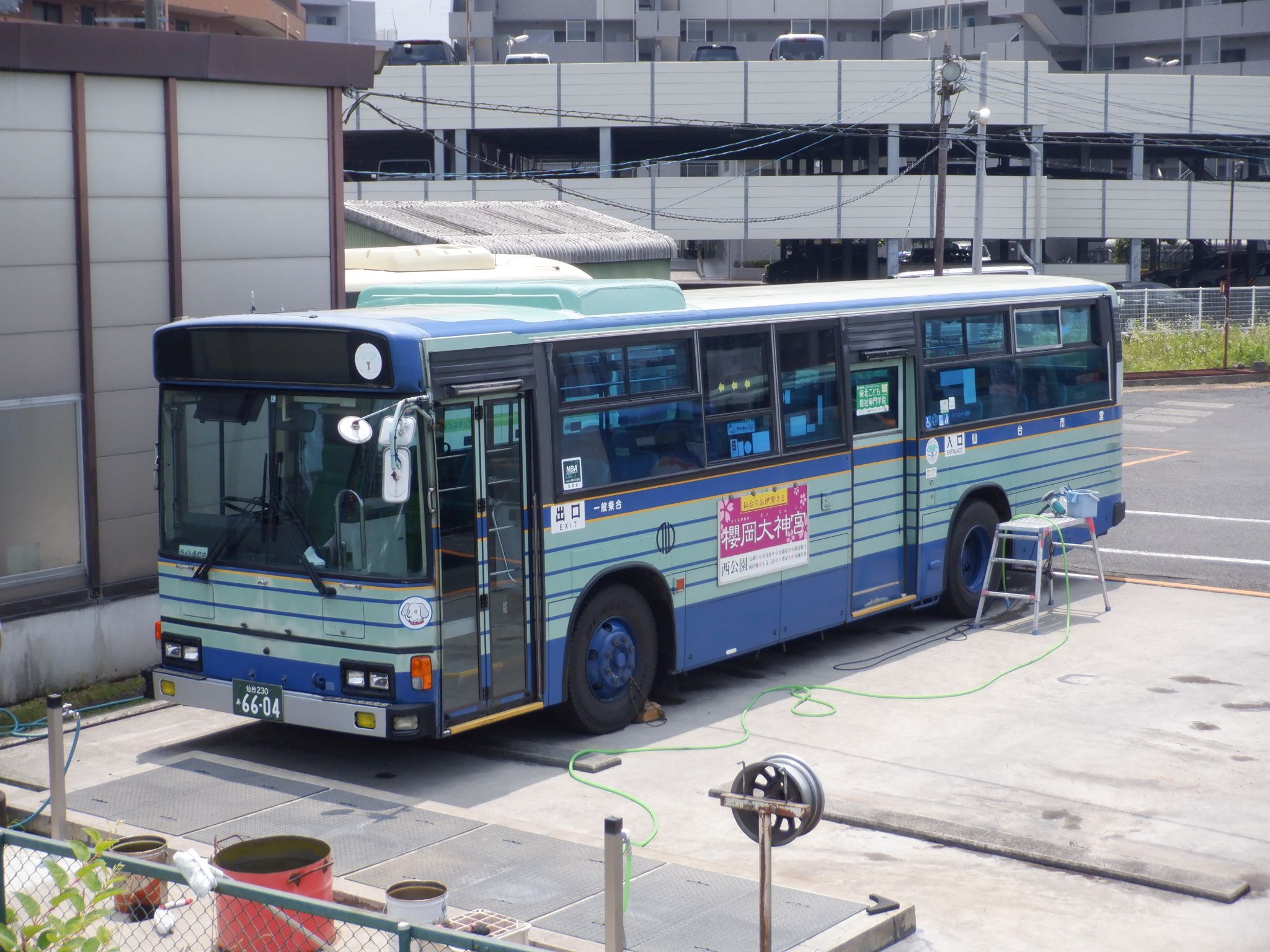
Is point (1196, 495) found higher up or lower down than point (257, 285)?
lower down

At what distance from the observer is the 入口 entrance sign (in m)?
10.9

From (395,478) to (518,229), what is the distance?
17421 millimetres

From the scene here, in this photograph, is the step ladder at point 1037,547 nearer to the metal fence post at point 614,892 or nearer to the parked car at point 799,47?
the metal fence post at point 614,892

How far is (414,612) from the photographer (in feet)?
28.0

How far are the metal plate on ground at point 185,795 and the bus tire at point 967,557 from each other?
264 inches

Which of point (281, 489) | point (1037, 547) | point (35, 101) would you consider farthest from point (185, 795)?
point (1037, 547)

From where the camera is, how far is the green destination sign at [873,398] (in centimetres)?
1224

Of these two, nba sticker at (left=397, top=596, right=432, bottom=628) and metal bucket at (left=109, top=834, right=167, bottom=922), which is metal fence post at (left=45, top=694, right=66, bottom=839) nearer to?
metal bucket at (left=109, top=834, right=167, bottom=922)

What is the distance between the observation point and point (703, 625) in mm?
10781

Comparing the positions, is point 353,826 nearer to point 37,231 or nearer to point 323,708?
point 323,708

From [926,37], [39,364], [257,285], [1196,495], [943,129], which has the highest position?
[926,37]

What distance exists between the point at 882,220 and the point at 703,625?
4065 centimetres

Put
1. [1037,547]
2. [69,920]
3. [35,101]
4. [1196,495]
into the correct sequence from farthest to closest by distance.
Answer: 1. [1196,495]
2. [1037,547]
3. [35,101]
4. [69,920]

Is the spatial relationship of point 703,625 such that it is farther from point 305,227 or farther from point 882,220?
point 882,220
